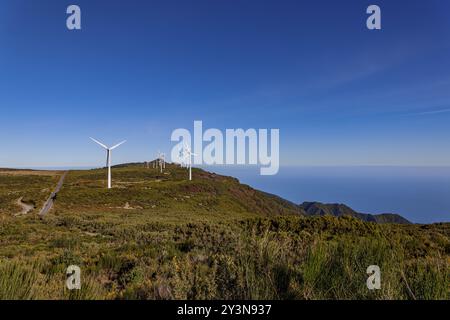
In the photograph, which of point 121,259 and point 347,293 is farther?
point 121,259

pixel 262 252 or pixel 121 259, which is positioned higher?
pixel 262 252

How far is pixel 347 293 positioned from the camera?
4.06 meters

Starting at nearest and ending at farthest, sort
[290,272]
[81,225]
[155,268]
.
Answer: [290,272] < [155,268] < [81,225]

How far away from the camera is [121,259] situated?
926cm

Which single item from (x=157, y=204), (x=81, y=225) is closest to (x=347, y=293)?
(x=81, y=225)

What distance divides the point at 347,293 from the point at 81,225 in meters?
26.1

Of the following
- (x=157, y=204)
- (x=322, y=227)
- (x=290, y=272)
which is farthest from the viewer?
(x=157, y=204)
